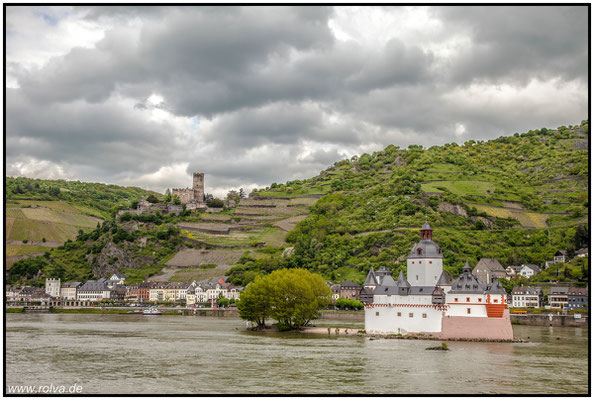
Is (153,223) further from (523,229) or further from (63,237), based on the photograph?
(523,229)

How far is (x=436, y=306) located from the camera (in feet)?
201

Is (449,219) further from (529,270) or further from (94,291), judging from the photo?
(94,291)

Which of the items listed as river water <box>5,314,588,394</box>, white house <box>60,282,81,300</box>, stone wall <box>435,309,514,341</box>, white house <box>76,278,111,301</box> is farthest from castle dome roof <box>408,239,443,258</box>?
white house <box>60,282,81,300</box>

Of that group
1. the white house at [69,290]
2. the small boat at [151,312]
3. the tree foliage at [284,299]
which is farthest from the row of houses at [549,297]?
the white house at [69,290]

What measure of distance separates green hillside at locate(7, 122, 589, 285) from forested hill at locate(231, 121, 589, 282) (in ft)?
0.92

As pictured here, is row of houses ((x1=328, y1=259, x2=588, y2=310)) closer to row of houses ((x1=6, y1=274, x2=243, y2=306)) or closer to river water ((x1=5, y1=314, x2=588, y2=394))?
river water ((x1=5, y1=314, x2=588, y2=394))

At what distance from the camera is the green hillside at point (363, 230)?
422ft

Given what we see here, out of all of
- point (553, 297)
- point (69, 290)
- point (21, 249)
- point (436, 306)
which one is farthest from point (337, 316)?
point (21, 249)

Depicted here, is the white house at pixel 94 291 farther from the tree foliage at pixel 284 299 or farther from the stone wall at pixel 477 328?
the stone wall at pixel 477 328

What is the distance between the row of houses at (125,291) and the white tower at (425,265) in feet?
236

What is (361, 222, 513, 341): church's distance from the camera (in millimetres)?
59062

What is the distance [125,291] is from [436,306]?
104m

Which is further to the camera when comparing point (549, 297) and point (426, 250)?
point (549, 297)

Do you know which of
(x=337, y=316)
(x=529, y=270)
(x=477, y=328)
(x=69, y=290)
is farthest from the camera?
(x=69, y=290)
